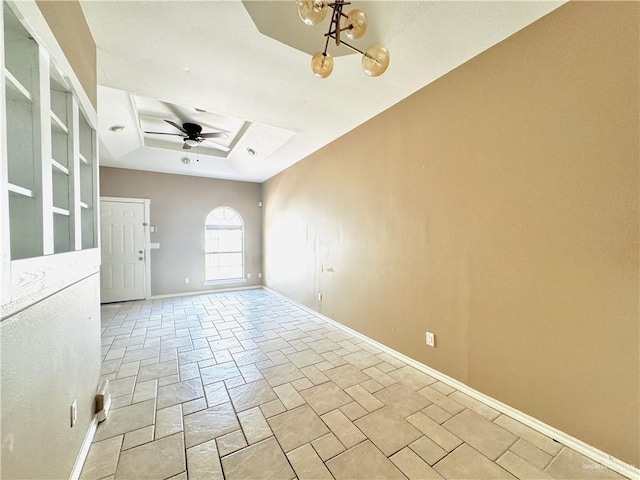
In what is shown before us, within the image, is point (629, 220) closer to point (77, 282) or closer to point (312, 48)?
point (312, 48)

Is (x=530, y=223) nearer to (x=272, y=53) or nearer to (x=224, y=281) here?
(x=272, y=53)

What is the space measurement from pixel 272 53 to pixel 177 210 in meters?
4.69

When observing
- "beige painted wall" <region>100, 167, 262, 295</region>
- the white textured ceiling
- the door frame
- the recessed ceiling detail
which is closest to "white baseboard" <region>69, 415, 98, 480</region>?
the white textured ceiling

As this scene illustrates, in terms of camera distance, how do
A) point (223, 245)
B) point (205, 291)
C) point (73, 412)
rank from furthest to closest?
1. point (223, 245)
2. point (205, 291)
3. point (73, 412)

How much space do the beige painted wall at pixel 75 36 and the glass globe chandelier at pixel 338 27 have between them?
117 centimetres

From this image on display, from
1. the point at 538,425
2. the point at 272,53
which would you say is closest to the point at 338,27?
the point at 272,53

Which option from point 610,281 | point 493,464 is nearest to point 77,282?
point 493,464

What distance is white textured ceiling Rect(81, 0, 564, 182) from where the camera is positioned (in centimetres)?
167

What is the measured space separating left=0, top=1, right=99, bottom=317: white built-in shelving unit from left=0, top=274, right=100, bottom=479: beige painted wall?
4.8 inches

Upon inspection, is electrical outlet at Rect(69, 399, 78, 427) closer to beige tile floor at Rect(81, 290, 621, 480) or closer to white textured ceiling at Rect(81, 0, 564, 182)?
beige tile floor at Rect(81, 290, 621, 480)

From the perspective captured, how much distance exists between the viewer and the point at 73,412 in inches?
53.2

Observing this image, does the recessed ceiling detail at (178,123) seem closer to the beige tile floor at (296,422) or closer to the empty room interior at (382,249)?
the empty room interior at (382,249)

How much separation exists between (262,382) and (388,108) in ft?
10.2

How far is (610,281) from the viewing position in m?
1.45
